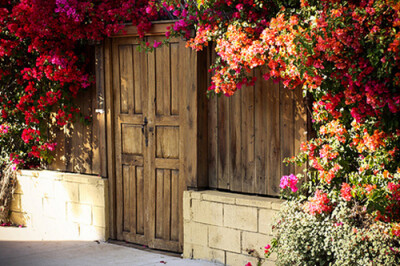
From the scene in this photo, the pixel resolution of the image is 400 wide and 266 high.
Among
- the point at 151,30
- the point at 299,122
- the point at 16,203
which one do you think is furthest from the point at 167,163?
the point at 16,203

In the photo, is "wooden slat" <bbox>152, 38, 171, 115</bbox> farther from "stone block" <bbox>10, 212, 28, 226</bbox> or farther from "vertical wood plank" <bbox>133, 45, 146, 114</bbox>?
"stone block" <bbox>10, 212, 28, 226</bbox>

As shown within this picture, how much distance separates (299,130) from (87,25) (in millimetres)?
2997

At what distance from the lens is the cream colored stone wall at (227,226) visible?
18.5 ft

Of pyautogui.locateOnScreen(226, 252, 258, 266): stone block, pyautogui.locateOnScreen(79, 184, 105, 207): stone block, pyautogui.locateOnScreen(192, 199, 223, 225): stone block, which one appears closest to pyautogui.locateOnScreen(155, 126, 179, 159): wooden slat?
pyautogui.locateOnScreen(192, 199, 223, 225): stone block

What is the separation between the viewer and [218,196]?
19.6 ft

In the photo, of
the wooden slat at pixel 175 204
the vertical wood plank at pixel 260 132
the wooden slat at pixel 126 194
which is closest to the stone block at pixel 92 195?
the wooden slat at pixel 126 194

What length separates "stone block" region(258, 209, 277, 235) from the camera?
5.55 m

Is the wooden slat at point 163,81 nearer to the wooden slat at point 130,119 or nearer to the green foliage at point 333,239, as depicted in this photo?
the wooden slat at point 130,119

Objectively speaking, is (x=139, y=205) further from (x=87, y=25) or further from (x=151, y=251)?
(x=87, y=25)

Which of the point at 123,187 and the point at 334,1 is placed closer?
the point at 334,1

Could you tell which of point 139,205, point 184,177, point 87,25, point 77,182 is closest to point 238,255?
point 184,177

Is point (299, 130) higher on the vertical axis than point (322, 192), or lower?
higher

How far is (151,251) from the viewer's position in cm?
675

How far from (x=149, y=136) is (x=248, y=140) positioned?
4.46ft
